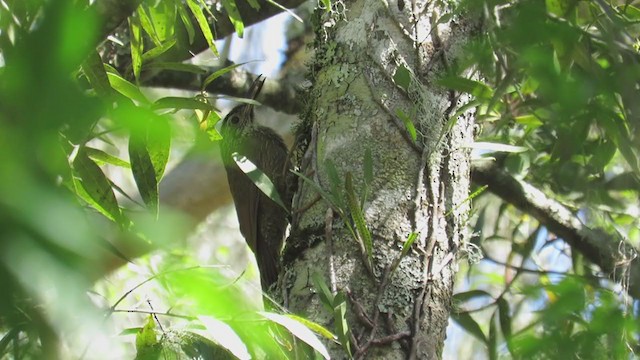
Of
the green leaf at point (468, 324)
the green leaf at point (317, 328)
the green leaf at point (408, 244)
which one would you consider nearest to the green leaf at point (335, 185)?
the green leaf at point (408, 244)

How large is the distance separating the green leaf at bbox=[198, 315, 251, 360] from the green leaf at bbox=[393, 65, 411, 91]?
2.51 feet

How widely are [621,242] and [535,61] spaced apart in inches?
85.0

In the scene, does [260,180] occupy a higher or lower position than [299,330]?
higher

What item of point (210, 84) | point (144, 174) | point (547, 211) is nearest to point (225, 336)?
point (144, 174)

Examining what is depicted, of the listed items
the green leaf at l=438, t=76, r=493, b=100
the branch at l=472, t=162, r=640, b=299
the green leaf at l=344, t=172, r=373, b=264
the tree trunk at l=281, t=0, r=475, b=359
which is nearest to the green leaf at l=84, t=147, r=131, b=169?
the tree trunk at l=281, t=0, r=475, b=359

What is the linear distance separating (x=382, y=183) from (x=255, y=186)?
1.85 meters

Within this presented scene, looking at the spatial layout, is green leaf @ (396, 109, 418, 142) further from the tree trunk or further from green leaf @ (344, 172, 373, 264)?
green leaf @ (344, 172, 373, 264)

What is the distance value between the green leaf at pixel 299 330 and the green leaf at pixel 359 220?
25 cm

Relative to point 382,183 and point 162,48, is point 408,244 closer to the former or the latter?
point 382,183

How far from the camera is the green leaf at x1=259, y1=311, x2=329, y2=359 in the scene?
1697 millimetres

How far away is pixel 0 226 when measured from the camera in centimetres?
68

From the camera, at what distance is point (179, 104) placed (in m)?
2.04

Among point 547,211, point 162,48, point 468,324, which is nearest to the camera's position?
point 162,48

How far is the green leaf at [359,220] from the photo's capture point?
1870 millimetres
